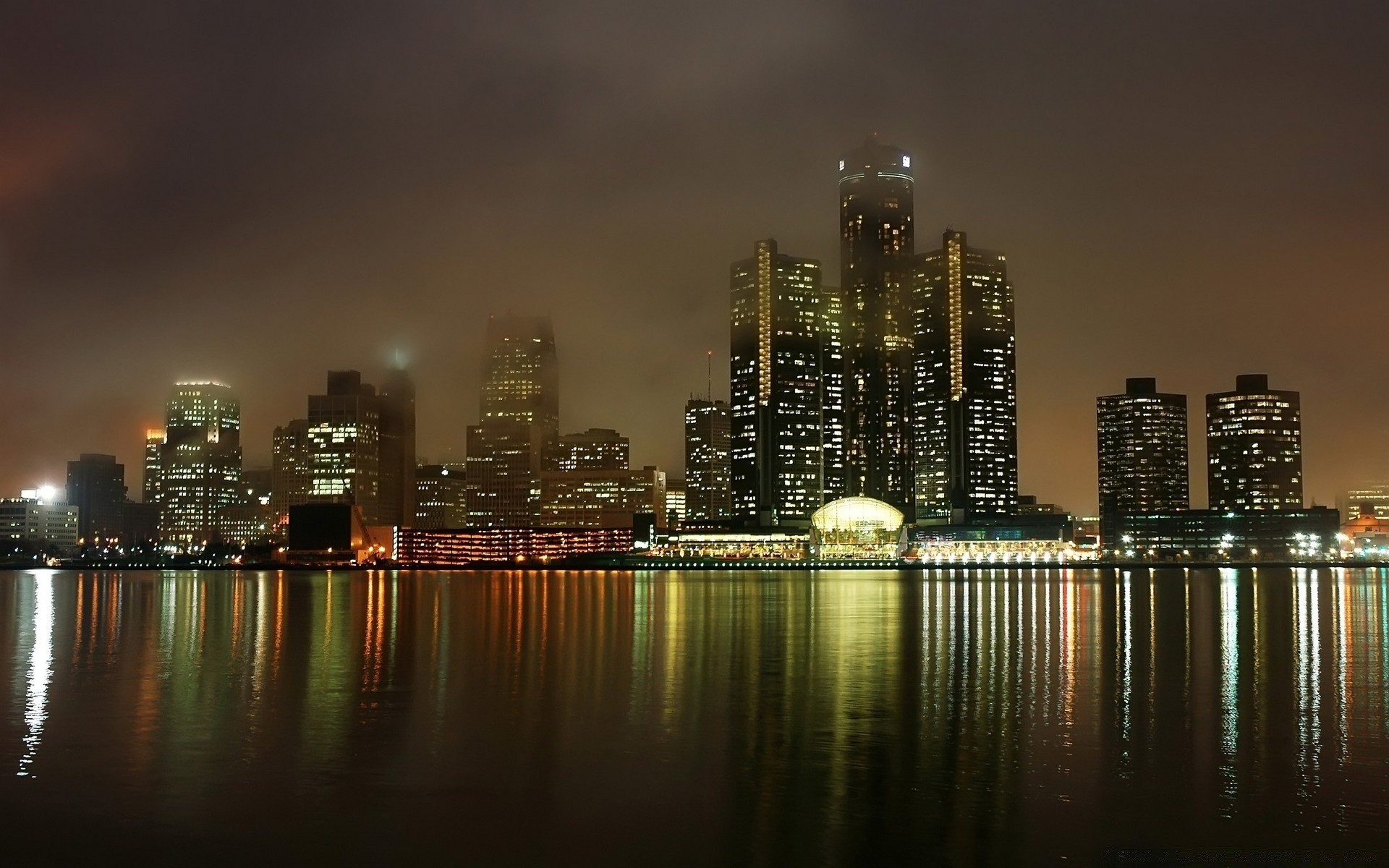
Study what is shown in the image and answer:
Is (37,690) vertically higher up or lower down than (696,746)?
lower down

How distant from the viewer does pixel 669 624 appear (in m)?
69.9

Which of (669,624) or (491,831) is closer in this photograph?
(491,831)

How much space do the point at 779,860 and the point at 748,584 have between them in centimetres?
13126

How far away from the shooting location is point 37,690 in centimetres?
3931

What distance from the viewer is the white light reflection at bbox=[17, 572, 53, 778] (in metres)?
28.0

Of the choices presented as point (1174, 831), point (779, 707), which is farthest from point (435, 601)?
point (1174, 831)

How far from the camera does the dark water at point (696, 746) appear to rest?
20.3 metres

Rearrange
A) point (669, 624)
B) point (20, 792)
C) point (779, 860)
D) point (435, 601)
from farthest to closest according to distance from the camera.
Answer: point (435, 601), point (669, 624), point (20, 792), point (779, 860)

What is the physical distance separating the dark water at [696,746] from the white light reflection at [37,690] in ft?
0.57

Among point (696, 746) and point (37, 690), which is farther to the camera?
point (37, 690)

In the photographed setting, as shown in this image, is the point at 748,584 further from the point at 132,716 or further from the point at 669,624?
the point at 132,716

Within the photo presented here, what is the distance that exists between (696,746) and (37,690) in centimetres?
2218

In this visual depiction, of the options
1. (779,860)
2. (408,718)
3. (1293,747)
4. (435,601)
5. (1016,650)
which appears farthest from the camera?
(435,601)

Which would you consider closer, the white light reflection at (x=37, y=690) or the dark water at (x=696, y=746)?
the dark water at (x=696, y=746)
